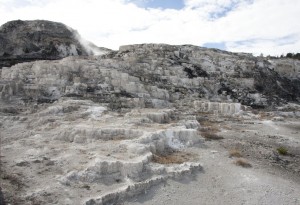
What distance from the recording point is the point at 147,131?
91.9ft

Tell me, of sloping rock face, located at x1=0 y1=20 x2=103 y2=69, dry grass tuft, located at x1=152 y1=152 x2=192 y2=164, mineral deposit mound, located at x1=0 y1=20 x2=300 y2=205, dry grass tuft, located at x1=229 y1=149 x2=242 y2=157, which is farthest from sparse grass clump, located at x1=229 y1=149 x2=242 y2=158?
sloping rock face, located at x1=0 y1=20 x2=103 y2=69

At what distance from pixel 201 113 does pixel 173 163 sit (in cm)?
2004

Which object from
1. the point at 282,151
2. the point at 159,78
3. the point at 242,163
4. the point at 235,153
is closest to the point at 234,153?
the point at 235,153

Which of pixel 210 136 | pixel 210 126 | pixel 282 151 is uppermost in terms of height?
pixel 210 126

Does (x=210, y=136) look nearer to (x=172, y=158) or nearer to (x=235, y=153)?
(x=235, y=153)

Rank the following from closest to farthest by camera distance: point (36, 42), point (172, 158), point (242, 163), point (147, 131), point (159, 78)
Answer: point (172, 158) → point (242, 163) → point (147, 131) → point (159, 78) → point (36, 42)

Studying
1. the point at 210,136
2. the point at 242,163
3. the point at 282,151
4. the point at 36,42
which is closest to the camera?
the point at 242,163

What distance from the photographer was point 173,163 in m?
24.5

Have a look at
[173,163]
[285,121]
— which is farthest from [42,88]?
[285,121]

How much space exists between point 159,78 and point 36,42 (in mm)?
32897

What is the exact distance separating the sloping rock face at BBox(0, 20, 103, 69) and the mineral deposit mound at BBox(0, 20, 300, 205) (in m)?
7.15

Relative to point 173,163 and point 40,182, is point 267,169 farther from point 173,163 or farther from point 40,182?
point 40,182

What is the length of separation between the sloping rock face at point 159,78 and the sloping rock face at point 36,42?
51.9 feet

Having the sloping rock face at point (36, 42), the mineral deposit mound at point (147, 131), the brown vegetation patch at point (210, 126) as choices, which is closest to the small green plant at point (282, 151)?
the mineral deposit mound at point (147, 131)
